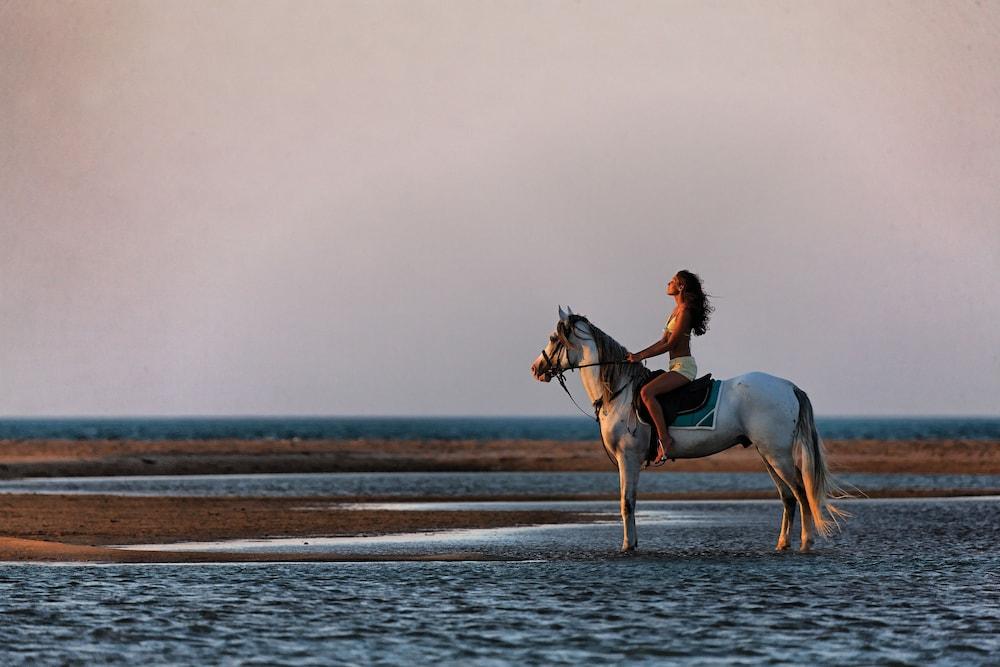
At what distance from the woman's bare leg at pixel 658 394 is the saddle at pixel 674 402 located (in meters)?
0.10

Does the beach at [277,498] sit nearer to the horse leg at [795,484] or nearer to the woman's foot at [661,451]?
the woman's foot at [661,451]

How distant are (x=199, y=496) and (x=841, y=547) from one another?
17889mm

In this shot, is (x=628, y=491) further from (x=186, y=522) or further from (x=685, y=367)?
(x=186, y=522)

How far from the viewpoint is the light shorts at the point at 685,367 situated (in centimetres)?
1730

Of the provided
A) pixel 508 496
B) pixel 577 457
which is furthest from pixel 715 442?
pixel 577 457

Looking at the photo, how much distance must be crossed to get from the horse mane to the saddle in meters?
0.20

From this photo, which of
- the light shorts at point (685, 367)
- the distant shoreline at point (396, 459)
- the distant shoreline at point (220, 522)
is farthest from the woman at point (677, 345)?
the distant shoreline at point (396, 459)

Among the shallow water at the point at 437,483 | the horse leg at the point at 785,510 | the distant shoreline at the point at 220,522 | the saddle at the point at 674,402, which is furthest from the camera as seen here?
the shallow water at the point at 437,483

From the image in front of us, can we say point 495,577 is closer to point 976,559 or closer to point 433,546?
point 433,546

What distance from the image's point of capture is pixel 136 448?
66438 millimetres

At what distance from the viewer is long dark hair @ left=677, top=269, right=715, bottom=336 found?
17.2 metres

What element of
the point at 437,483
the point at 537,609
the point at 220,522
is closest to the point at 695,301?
the point at 537,609

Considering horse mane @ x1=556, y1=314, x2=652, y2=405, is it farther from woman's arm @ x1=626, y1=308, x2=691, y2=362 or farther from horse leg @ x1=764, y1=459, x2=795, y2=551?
horse leg @ x1=764, y1=459, x2=795, y2=551

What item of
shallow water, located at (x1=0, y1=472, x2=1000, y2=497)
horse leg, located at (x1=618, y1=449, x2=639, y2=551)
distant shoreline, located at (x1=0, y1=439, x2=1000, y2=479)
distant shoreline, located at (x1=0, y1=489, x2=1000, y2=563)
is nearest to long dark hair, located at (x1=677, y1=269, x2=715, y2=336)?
horse leg, located at (x1=618, y1=449, x2=639, y2=551)
